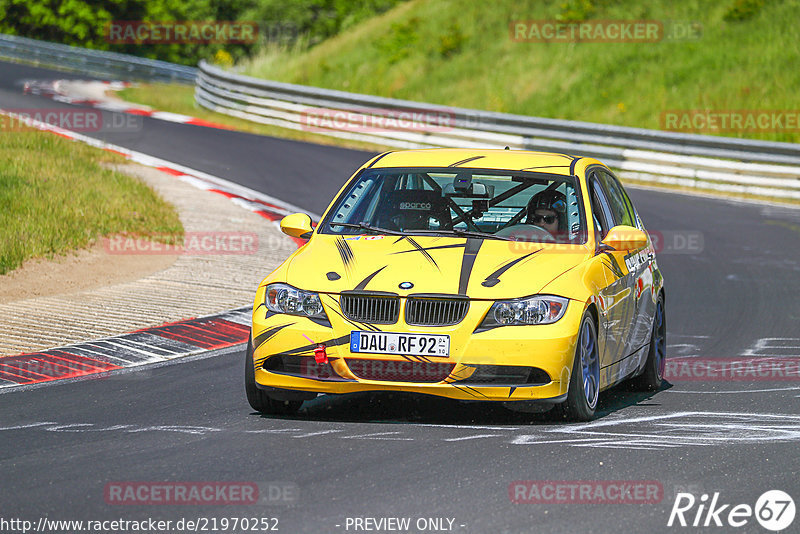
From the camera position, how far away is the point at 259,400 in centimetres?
771

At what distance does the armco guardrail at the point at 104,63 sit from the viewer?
41156 millimetres

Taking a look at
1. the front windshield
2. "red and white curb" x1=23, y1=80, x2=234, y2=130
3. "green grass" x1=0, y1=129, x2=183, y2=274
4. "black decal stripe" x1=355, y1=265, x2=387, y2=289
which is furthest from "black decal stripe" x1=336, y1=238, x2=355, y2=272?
"red and white curb" x1=23, y1=80, x2=234, y2=130

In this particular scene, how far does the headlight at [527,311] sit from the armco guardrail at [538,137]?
1751cm

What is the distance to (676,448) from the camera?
6945mm

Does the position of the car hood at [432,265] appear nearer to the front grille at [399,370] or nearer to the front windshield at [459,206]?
the front windshield at [459,206]

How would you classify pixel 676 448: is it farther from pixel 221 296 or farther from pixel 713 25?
pixel 713 25

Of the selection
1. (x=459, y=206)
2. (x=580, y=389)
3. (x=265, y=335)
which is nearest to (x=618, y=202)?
(x=459, y=206)

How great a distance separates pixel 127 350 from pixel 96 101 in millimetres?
23396

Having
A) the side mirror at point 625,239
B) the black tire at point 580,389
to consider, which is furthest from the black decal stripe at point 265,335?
the side mirror at point 625,239

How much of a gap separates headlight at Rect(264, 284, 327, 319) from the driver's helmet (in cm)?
174

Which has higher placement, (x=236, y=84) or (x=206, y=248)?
(x=236, y=84)

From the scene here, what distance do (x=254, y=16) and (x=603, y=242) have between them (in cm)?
6861

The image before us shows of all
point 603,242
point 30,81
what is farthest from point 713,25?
point 603,242

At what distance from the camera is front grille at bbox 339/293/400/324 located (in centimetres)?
723
